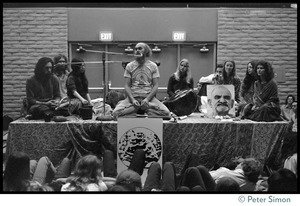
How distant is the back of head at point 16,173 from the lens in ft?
10.0

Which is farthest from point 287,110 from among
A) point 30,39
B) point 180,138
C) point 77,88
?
point 30,39

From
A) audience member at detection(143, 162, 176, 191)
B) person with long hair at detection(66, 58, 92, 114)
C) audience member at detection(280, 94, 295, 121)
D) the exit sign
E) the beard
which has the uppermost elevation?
the exit sign

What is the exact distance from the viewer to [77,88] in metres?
5.30

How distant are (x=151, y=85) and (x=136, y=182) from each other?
2083 mm

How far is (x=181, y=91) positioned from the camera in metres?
5.38

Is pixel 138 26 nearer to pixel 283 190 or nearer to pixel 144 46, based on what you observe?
pixel 144 46

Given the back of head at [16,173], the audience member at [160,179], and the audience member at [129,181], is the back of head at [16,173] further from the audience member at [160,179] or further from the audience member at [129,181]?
the audience member at [160,179]

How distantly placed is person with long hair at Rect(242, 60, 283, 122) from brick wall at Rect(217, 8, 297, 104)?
2971mm

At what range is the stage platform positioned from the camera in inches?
183

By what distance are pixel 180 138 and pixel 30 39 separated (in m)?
4.28

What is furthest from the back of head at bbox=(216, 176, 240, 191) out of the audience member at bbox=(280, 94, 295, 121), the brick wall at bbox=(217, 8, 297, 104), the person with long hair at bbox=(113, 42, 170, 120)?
the brick wall at bbox=(217, 8, 297, 104)

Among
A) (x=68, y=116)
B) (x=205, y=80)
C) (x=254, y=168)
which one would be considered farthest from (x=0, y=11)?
(x=205, y=80)

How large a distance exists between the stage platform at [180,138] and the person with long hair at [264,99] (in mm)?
138

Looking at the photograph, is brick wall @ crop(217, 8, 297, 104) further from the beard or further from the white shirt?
the white shirt
